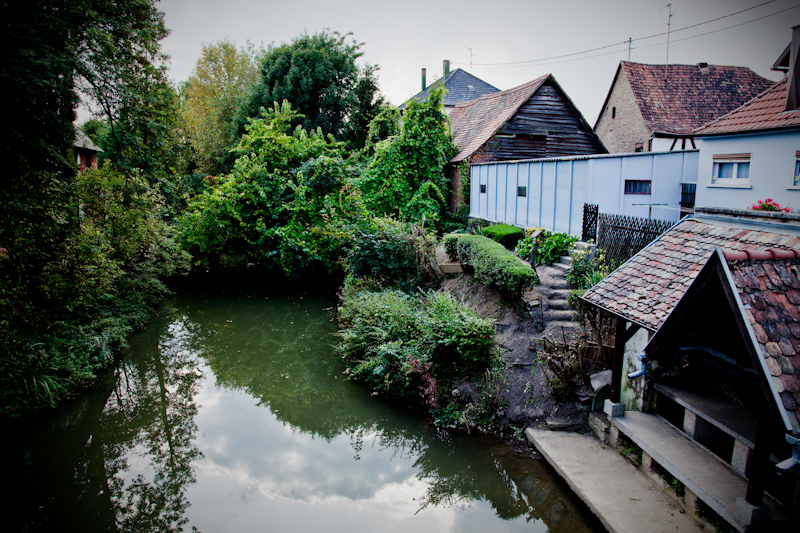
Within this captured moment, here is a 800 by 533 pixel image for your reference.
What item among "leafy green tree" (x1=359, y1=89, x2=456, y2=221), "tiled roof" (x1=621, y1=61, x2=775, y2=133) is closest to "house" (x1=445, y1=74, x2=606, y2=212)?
"leafy green tree" (x1=359, y1=89, x2=456, y2=221)

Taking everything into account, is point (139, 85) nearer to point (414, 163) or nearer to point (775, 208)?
point (414, 163)

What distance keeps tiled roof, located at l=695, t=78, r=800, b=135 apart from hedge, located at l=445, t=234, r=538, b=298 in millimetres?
7848

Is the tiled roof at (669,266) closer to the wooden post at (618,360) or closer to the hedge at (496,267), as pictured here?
the wooden post at (618,360)

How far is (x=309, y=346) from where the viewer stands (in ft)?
42.8

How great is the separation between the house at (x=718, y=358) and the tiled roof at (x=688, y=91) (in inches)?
792

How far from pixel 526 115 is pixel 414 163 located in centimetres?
559

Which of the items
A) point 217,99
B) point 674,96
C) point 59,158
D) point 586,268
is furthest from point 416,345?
point 217,99

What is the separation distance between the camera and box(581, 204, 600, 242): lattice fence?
11953 millimetres

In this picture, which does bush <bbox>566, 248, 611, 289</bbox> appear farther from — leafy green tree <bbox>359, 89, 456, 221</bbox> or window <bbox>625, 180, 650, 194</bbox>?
leafy green tree <bbox>359, 89, 456, 221</bbox>

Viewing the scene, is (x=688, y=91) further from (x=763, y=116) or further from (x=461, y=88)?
(x=461, y=88)

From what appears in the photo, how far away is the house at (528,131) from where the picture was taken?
20.0m

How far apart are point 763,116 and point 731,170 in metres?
1.65

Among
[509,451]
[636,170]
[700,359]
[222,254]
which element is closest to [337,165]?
[222,254]

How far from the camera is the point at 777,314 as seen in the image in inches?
171
